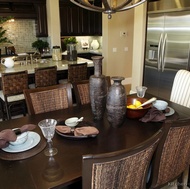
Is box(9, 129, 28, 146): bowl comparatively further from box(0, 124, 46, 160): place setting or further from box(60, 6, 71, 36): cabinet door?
box(60, 6, 71, 36): cabinet door

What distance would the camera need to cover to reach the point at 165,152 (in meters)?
1.33

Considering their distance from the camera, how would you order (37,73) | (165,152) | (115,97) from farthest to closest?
1. (37,73)
2. (115,97)
3. (165,152)

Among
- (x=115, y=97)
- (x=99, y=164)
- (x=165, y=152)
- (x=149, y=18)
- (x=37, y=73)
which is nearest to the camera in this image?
(x=99, y=164)

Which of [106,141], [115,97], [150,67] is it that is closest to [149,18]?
[150,67]

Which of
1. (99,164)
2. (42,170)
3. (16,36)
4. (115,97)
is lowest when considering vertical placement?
(42,170)

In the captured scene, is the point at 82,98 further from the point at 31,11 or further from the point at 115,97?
the point at 31,11

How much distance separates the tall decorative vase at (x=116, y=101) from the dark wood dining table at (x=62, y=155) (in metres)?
0.10

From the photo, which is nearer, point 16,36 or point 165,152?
point 165,152

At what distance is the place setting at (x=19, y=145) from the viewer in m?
1.33

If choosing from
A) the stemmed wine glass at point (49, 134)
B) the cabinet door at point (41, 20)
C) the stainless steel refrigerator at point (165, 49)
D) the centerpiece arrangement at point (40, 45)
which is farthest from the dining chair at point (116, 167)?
the cabinet door at point (41, 20)

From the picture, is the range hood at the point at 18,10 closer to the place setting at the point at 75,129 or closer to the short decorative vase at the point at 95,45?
the short decorative vase at the point at 95,45

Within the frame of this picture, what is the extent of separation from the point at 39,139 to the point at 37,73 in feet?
6.12

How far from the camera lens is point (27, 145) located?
1.43 metres

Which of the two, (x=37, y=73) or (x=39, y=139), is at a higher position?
(x=37, y=73)
